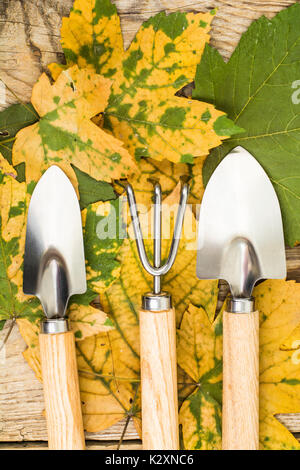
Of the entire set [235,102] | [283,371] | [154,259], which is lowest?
[283,371]

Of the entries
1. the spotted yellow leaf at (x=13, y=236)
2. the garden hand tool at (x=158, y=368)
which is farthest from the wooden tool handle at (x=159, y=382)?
the spotted yellow leaf at (x=13, y=236)

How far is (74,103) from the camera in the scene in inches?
15.9

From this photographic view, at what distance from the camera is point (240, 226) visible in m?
0.41

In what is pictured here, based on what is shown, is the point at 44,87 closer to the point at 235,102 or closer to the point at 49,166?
the point at 49,166

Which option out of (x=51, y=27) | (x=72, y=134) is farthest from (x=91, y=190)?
(x=51, y=27)

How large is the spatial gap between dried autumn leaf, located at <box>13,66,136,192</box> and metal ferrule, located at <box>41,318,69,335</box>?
0.13 metres

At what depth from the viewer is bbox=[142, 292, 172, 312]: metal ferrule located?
383mm

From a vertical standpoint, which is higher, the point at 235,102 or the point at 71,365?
the point at 235,102

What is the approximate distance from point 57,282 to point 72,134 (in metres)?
0.14

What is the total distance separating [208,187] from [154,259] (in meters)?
0.09

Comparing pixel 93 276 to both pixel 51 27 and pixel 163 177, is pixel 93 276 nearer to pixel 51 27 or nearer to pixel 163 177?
pixel 163 177

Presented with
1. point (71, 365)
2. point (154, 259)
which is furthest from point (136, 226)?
point (71, 365)

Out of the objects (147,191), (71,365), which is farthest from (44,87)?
(71,365)

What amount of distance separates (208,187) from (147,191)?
0.06m
